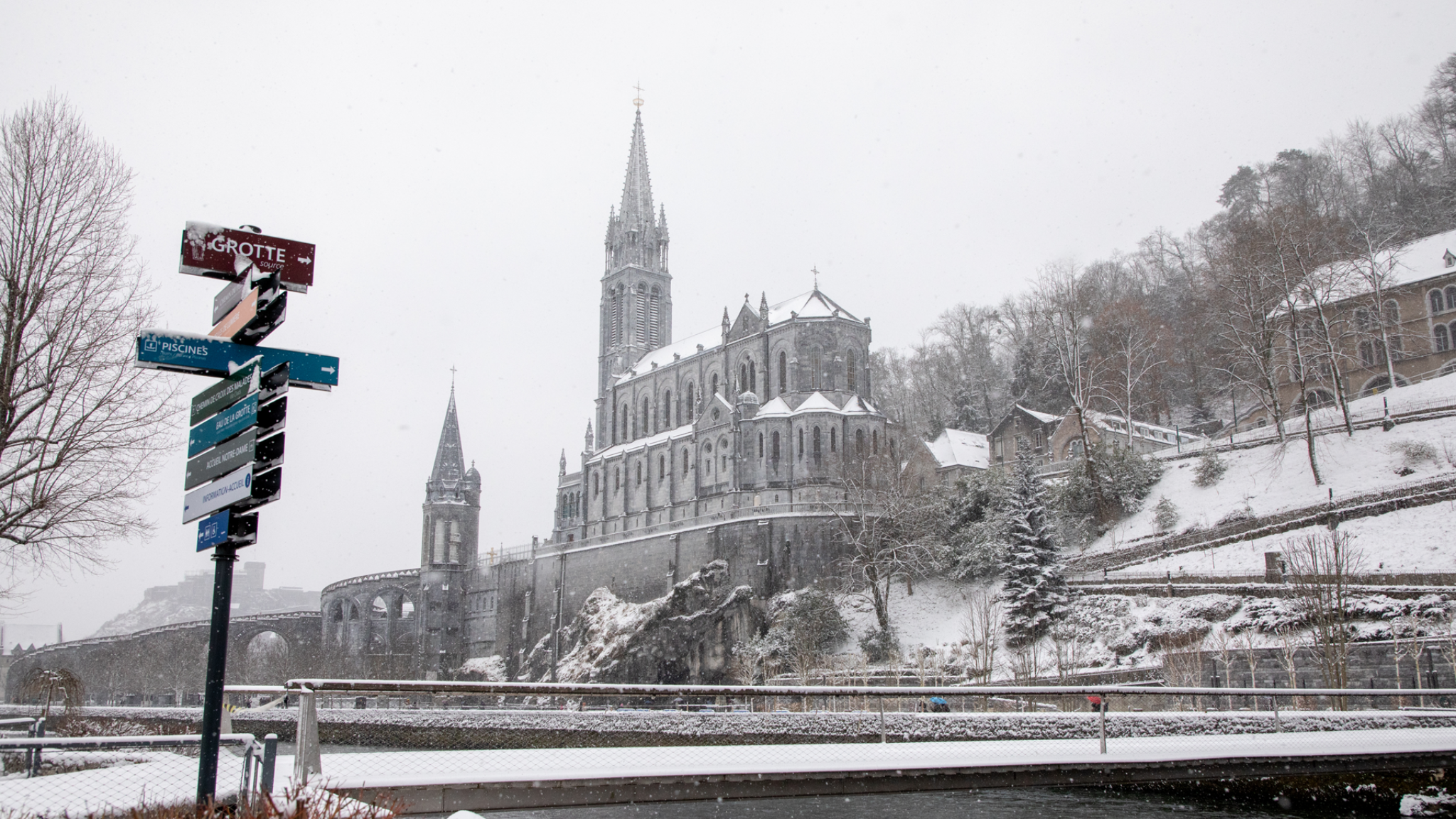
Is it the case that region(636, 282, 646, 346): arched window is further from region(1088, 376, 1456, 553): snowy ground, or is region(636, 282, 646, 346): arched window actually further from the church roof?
region(1088, 376, 1456, 553): snowy ground

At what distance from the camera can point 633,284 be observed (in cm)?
8331

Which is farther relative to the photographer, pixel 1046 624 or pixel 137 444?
pixel 1046 624

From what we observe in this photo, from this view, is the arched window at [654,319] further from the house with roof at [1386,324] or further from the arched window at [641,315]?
the house with roof at [1386,324]

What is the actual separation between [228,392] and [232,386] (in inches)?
3.6

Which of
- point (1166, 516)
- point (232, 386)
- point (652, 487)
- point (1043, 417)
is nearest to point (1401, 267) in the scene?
point (1043, 417)

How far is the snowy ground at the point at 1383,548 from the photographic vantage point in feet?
101

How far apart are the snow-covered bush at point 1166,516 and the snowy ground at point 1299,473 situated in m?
0.25

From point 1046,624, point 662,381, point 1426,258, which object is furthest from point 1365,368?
point 662,381

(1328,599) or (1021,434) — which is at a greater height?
(1021,434)

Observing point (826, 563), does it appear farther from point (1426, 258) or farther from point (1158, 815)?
point (1158, 815)

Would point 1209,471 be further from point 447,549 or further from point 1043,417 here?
point 447,549

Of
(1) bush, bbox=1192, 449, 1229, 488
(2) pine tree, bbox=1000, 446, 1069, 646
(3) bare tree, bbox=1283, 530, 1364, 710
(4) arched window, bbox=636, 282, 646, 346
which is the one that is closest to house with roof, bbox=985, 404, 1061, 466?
(1) bush, bbox=1192, 449, 1229, 488

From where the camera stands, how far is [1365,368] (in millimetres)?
50750

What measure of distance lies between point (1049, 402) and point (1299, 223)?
20310 mm
